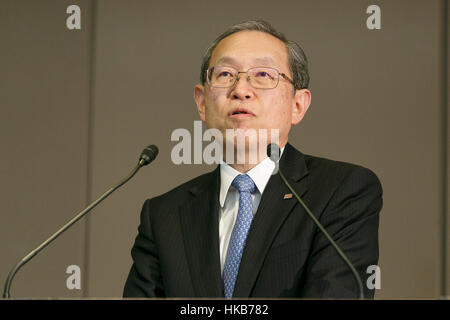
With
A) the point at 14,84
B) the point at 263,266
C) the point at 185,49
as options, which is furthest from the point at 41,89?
the point at 263,266

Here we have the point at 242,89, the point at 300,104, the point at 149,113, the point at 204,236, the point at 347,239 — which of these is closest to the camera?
the point at 347,239

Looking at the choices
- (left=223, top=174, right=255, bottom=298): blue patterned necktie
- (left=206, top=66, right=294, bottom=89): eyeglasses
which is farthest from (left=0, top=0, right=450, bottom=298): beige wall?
(left=223, top=174, right=255, bottom=298): blue patterned necktie

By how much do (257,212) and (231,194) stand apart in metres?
0.17

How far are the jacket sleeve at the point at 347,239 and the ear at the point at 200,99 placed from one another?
669mm

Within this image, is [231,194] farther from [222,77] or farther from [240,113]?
[222,77]

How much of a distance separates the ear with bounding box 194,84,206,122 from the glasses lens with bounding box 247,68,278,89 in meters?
0.32

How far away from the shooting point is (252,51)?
7.27ft

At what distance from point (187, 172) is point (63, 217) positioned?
0.49 metres

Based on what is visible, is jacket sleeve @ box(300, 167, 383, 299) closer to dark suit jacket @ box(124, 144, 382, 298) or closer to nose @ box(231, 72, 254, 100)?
dark suit jacket @ box(124, 144, 382, 298)

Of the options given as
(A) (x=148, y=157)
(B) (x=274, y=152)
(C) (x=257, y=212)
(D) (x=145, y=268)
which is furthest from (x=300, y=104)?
(D) (x=145, y=268)

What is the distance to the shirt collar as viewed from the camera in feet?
7.02

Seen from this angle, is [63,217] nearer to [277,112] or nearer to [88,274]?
[88,274]

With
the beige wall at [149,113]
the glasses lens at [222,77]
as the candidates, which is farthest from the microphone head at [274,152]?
the beige wall at [149,113]
